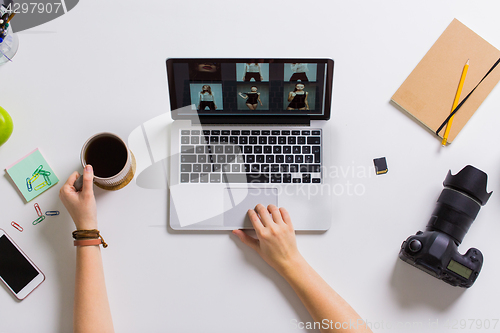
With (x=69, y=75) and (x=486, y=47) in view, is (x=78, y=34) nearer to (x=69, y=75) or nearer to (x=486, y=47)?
(x=69, y=75)

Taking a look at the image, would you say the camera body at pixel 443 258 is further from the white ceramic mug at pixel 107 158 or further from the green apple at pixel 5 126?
the green apple at pixel 5 126

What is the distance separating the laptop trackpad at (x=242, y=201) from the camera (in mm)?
874

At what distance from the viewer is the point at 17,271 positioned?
0.86 metres

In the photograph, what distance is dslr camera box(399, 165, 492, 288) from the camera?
80 cm

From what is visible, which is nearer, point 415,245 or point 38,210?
point 415,245

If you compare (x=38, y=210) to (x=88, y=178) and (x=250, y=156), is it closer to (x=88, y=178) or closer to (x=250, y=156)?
(x=88, y=178)

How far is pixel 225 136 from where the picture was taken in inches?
35.1

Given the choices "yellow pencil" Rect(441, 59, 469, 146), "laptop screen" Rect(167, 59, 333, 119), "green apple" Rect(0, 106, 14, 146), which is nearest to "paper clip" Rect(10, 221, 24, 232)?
"green apple" Rect(0, 106, 14, 146)

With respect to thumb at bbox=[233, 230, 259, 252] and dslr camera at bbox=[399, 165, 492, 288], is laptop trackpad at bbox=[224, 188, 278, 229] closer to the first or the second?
thumb at bbox=[233, 230, 259, 252]

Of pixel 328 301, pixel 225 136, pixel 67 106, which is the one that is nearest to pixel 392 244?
pixel 328 301

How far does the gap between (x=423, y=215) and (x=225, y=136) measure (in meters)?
0.59

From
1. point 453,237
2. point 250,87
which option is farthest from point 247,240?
point 453,237

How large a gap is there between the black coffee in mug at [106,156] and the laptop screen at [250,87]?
0.57ft

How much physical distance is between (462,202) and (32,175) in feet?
3.76
